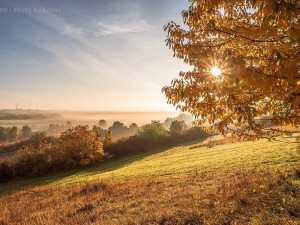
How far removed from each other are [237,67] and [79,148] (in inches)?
1781

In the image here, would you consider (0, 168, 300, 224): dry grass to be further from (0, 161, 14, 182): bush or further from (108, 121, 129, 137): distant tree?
(108, 121, 129, 137): distant tree

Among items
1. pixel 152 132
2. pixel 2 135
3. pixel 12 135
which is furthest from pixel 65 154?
pixel 2 135

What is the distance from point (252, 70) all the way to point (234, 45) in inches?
98.7

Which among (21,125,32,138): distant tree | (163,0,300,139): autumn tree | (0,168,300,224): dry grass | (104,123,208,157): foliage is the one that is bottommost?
(21,125,32,138): distant tree

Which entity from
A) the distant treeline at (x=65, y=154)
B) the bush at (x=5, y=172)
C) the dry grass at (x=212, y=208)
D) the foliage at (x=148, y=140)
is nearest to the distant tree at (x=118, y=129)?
the foliage at (x=148, y=140)

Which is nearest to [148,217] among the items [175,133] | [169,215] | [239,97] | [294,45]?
[169,215]

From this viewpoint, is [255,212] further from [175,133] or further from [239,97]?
[175,133]

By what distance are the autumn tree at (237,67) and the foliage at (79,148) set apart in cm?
4188

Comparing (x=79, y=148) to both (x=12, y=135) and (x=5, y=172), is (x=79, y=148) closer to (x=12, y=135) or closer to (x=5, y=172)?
(x=5, y=172)

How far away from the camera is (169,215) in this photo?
6375 mm

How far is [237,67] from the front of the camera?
142 inches

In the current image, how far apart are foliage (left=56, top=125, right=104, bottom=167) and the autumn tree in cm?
4188

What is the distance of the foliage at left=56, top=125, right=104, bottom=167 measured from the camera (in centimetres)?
4194

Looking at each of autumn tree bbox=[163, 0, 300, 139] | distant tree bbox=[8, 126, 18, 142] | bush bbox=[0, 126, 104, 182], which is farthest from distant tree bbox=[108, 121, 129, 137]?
autumn tree bbox=[163, 0, 300, 139]
